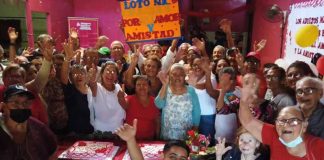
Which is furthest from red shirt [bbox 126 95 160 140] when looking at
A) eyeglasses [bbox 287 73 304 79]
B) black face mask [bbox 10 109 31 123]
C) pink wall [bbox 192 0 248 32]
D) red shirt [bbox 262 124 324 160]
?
pink wall [bbox 192 0 248 32]

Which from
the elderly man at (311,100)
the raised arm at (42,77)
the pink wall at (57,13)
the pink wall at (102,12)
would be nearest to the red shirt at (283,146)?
the elderly man at (311,100)

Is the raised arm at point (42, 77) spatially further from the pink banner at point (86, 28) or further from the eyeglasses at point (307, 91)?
the pink banner at point (86, 28)

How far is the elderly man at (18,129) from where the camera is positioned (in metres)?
2.32

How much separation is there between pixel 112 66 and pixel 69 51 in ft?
1.80

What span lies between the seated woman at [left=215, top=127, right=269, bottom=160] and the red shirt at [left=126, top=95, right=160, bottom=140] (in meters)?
0.83

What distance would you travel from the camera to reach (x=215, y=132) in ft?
10.1

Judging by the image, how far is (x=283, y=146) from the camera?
2197 millimetres

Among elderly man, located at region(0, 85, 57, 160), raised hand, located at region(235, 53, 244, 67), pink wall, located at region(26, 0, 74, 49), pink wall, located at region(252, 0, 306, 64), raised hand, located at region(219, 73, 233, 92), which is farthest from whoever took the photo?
pink wall, located at region(26, 0, 74, 49)

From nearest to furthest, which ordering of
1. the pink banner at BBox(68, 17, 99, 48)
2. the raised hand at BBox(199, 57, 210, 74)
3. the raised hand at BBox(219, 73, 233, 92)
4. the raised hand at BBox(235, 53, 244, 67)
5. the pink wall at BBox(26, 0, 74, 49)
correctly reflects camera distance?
the raised hand at BBox(219, 73, 233, 92) < the raised hand at BBox(199, 57, 210, 74) < the raised hand at BBox(235, 53, 244, 67) < the pink wall at BBox(26, 0, 74, 49) < the pink banner at BBox(68, 17, 99, 48)

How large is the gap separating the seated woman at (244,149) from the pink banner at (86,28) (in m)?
6.42

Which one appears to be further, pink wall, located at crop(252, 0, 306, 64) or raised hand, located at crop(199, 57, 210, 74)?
pink wall, located at crop(252, 0, 306, 64)

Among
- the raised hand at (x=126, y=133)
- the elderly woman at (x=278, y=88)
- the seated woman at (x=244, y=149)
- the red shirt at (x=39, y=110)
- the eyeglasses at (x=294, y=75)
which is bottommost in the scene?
the seated woman at (x=244, y=149)

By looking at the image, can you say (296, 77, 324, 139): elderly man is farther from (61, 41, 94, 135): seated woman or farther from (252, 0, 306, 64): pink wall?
(252, 0, 306, 64): pink wall

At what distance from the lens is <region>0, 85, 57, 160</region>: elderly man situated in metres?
2.32
